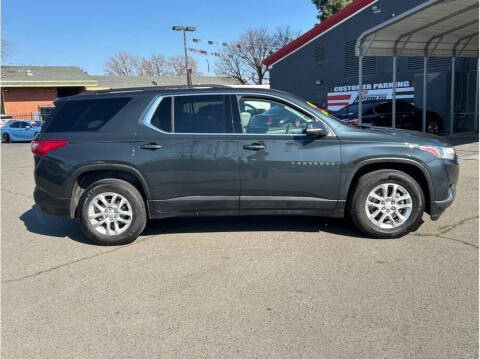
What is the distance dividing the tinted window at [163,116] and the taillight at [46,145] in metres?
1.11

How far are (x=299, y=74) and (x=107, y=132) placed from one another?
2257 cm

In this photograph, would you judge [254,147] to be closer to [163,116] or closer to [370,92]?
[163,116]

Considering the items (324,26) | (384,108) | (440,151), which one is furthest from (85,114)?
(324,26)

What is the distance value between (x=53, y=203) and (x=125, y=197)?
90cm

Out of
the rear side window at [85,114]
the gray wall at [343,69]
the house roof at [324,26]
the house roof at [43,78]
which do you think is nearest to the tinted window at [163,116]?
the rear side window at [85,114]

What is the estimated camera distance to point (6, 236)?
5660 mm

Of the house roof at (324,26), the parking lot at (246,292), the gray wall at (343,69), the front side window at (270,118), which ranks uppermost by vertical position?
the house roof at (324,26)

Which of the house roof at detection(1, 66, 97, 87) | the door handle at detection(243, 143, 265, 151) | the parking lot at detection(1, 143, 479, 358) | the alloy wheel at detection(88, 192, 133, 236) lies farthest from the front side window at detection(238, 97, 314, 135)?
the house roof at detection(1, 66, 97, 87)

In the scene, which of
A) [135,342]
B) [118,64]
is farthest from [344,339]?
[118,64]

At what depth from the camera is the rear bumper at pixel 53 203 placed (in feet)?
16.6

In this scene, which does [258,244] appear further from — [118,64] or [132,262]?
[118,64]

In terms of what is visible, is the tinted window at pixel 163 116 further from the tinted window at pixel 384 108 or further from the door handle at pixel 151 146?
the tinted window at pixel 384 108

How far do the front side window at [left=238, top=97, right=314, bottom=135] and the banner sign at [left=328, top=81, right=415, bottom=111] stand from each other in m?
17.0

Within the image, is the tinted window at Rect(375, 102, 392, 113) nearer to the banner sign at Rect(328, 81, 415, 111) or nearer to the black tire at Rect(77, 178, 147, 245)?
the banner sign at Rect(328, 81, 415, 111)
